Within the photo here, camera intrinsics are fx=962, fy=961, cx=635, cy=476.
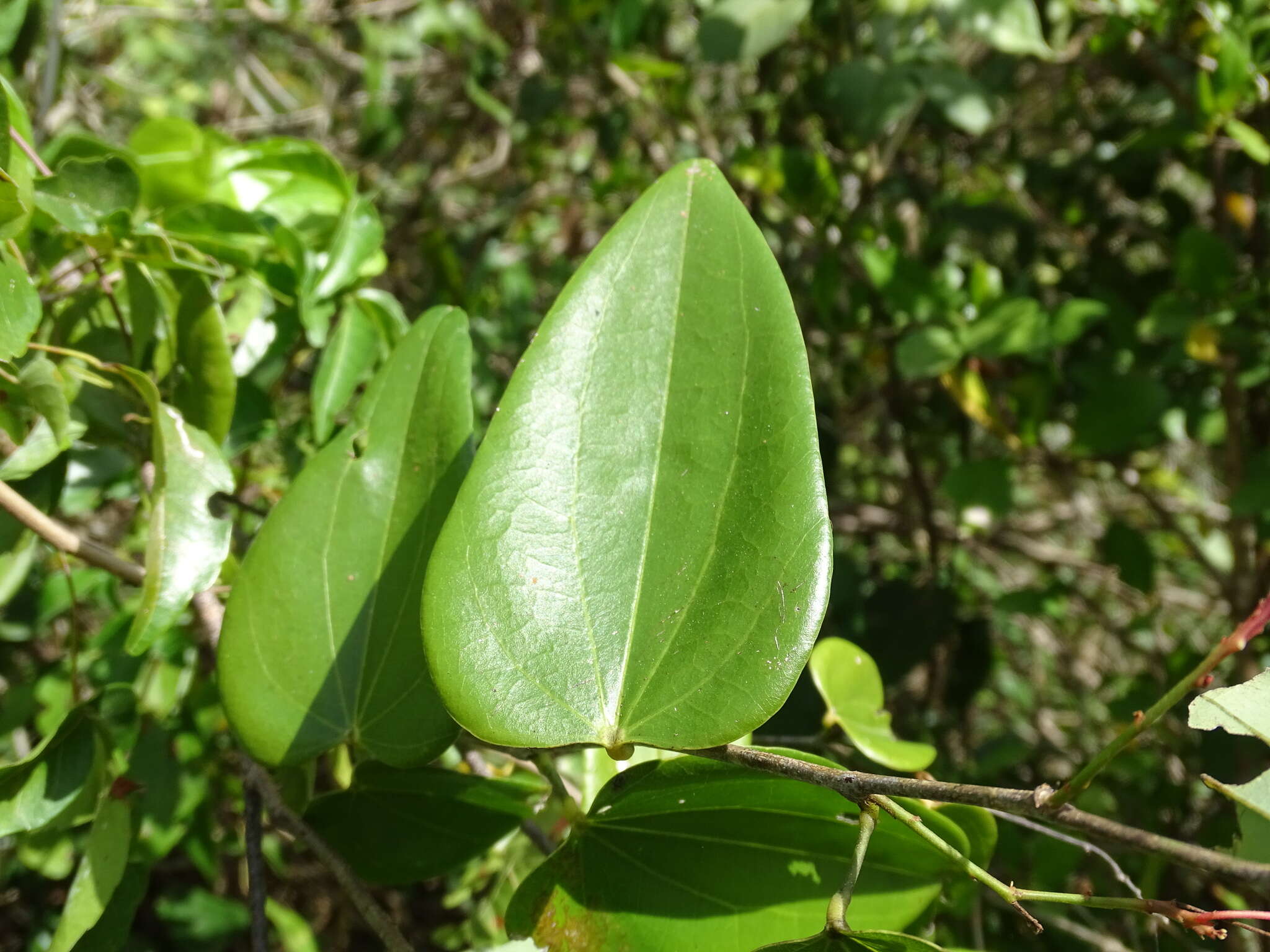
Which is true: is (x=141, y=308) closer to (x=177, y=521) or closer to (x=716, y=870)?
(x=177, y=521)

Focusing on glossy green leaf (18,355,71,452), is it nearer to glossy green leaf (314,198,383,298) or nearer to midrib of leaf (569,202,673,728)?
glossy green leaf (314,198,383,298)

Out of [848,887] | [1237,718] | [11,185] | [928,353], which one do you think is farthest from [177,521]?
[928,353]

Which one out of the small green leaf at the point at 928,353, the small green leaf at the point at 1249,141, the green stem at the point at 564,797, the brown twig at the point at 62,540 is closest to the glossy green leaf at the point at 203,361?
the brown twig at the point at 62,540

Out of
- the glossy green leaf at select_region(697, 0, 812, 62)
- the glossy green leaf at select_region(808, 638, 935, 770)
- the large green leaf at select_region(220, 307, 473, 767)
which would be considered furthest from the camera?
the glossy green leaf at select_region(697, 0, 812, 62)

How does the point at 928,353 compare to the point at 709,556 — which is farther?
the point at 928,353

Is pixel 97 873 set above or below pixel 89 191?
below

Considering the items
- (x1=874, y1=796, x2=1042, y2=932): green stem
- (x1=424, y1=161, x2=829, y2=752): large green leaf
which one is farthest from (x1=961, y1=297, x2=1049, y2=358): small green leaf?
(x1=874, y1=796, x2=1042, y2=932): green stem

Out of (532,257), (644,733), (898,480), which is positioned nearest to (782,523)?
(644,733)

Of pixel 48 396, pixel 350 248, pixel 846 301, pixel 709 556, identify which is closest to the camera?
pixel 709 556
